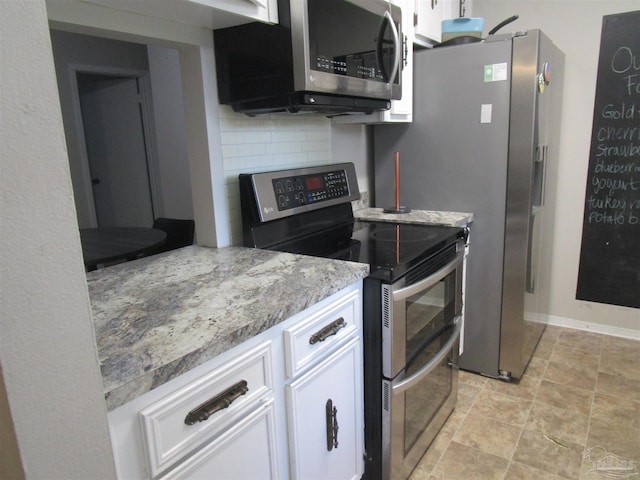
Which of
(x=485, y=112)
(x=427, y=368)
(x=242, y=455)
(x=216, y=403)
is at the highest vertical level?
(x=485, y=112)

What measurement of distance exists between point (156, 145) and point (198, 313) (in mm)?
3444

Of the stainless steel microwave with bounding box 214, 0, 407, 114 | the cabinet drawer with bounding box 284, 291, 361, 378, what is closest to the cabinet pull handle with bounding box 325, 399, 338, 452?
the cabinet drawer with bounding box 284, 291, 361, 378

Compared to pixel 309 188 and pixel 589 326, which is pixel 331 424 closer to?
pixel 309 188

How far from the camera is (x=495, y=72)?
2.02 meters

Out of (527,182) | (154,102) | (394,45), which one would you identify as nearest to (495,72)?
(527,182)

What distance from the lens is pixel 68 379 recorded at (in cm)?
56

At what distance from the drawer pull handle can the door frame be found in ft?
10.8

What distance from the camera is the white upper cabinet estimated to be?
1192 mm

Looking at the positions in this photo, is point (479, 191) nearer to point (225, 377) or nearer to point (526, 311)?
point (526, 311)

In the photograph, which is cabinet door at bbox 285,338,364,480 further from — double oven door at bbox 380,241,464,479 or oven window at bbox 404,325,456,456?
oven window at bbox 404,325,456,456

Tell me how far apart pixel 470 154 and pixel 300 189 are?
3.07ft

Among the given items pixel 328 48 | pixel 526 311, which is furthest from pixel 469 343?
pixel 328 48

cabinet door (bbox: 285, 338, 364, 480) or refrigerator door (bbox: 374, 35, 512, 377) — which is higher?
refrigerator door (bbox: 374, 35, 512, 377)

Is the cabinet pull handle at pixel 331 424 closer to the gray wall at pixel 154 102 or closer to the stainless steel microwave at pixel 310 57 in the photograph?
the stainless steel microwave at pixel 310 57
